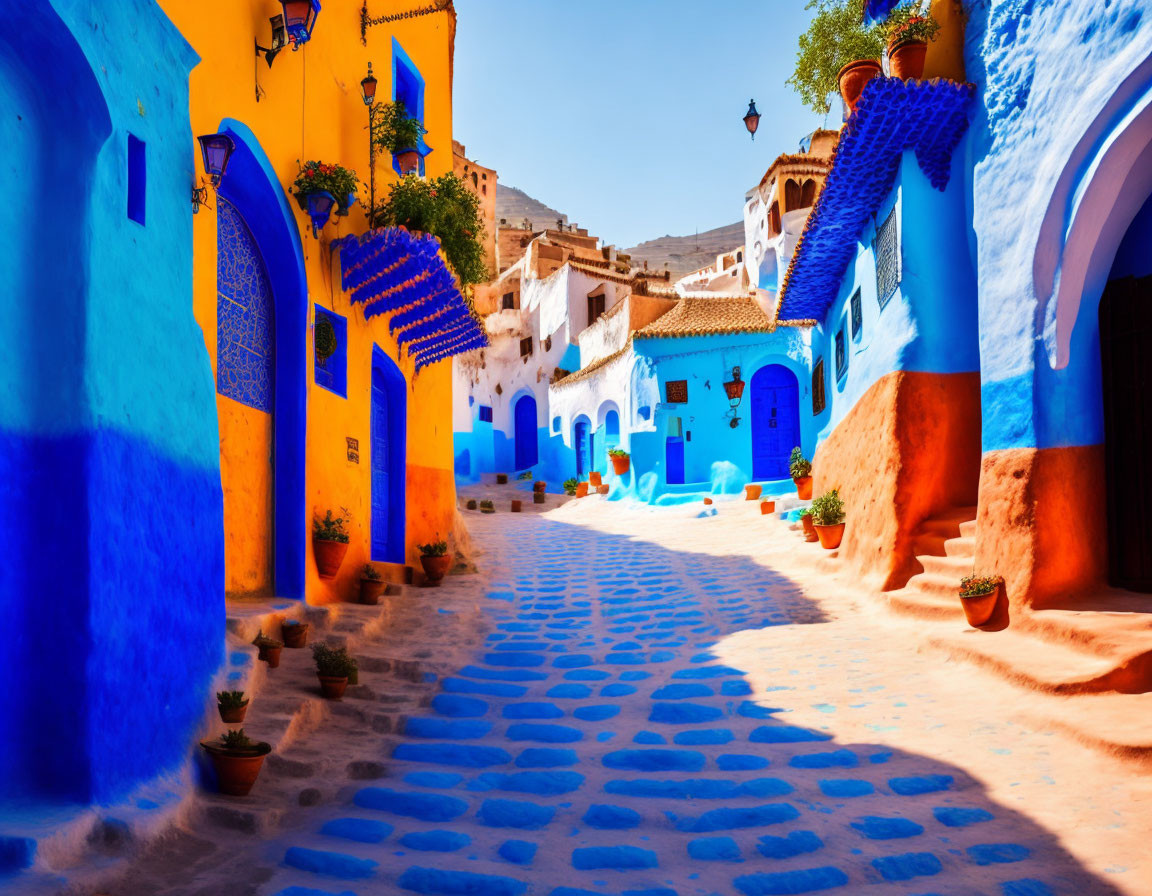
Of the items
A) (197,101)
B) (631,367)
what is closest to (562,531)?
(631,367)

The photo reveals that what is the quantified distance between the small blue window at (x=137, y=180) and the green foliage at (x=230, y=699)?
2719 mm

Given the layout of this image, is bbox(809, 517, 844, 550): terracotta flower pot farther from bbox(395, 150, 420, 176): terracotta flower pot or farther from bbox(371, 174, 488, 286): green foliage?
bbox(395, 150, 420, 176): terracotta flower pot

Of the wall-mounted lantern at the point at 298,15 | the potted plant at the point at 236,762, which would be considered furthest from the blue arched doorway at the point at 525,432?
the potted plant at the point at 236,762

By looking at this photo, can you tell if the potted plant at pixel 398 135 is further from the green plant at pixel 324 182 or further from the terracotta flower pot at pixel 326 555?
the terracotta flower pot at pixel 326 555

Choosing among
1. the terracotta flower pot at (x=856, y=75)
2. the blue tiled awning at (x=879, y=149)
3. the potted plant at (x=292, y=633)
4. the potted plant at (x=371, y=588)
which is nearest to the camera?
the potted plant at (x=292, y=633)

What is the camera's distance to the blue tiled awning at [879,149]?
7879 millimetres

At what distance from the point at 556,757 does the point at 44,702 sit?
9.76 ft

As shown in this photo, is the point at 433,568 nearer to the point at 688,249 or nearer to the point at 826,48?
the point at 826,48


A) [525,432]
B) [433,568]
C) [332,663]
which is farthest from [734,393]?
[332,663]

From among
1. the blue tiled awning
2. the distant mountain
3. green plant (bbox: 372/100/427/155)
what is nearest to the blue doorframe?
green plant (bbox: 372/100/427/155)

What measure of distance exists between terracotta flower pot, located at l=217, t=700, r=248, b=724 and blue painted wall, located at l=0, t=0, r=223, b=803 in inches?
8.6

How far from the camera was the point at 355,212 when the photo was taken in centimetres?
873

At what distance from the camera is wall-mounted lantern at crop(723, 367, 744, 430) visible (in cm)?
2027

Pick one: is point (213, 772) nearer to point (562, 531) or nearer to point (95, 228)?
point (95, 228)
